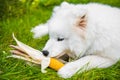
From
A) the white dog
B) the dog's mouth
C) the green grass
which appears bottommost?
the green grass

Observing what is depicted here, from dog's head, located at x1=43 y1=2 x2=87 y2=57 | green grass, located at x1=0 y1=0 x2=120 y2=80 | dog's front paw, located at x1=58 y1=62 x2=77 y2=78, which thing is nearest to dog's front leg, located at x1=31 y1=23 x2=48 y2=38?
green grass, located at x1=0 y1=0 x2=120 y2=80

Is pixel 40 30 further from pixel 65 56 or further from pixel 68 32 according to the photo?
pixel 68 32

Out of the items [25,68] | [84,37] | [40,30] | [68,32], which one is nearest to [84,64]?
[84,37]

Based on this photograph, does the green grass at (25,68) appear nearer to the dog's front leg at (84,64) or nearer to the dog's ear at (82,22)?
the dog's front leg at (84,64)

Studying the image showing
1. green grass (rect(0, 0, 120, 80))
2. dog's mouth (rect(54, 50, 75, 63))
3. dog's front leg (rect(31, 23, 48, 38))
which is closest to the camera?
green grass (rect(0, 0, 120, 80))

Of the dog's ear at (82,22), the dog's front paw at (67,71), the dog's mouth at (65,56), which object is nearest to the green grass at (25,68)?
the dog's front paw at (67,71)

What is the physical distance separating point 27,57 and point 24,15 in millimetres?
2170

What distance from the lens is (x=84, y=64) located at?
15.9 feet

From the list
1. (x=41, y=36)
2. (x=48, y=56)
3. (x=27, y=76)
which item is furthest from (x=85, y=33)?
(x=41, y=36)

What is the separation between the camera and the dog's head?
4.72 m

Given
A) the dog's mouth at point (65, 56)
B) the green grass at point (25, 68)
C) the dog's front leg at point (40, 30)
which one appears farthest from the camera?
the dog's front leg at point (40, 30)

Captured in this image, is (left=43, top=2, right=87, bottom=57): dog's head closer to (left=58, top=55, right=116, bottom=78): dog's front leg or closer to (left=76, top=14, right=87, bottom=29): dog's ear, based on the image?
(left=76, top=14, right=87, bottom=29): dog's ear

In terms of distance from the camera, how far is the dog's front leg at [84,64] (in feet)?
15.7

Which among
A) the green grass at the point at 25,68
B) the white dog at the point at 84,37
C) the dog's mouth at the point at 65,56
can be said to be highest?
the white dog at the point at 84,37
